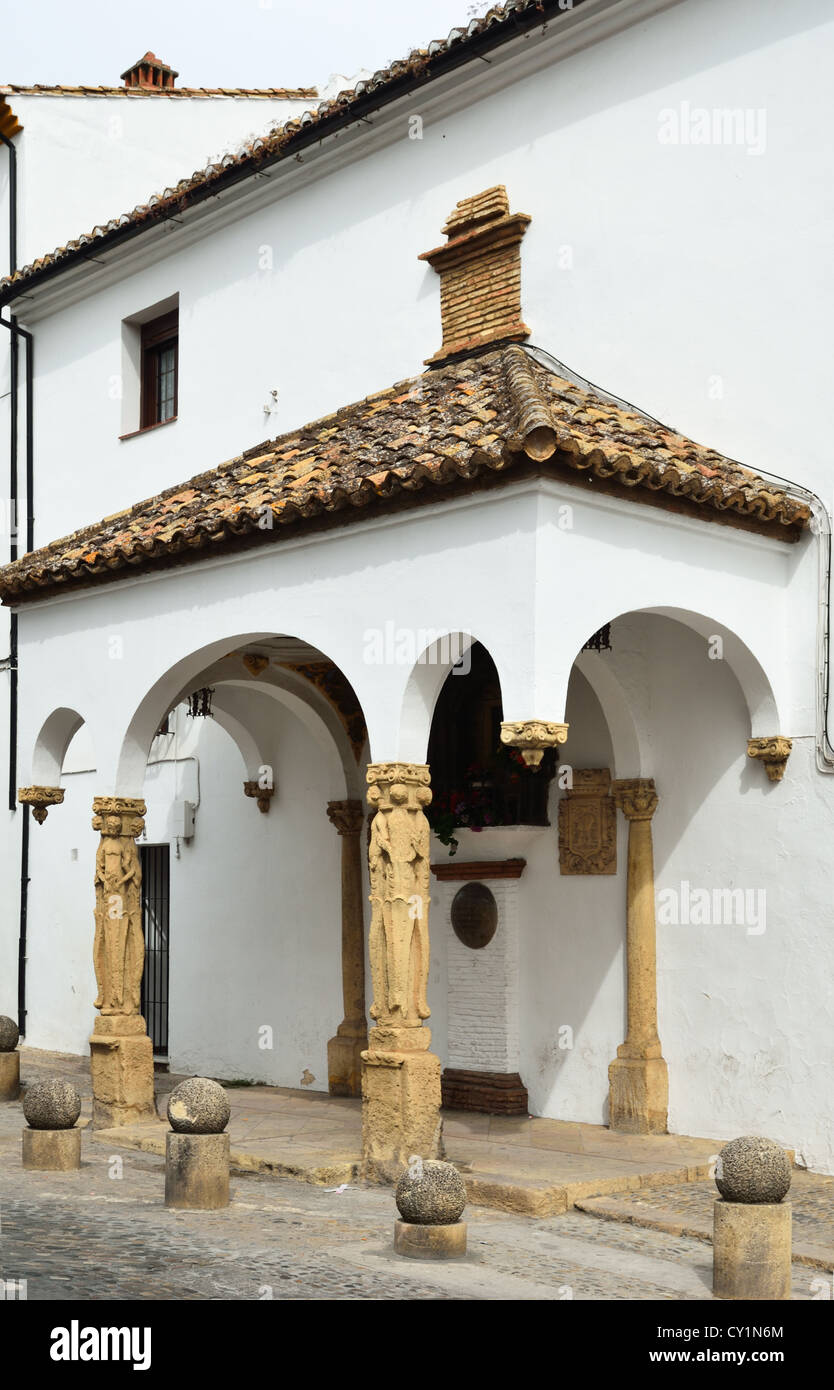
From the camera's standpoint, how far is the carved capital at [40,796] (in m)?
11.3

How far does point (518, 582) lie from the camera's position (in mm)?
7797

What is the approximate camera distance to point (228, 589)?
9.73 m

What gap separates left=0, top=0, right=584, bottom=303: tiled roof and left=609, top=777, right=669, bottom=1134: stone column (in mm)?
5227

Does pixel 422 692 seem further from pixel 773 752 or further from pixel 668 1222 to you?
pixel 668 1222

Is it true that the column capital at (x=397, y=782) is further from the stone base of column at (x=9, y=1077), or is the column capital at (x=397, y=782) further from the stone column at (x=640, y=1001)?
the stone base of column at (x=9, y=1077)

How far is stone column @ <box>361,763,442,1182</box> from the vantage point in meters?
8.16

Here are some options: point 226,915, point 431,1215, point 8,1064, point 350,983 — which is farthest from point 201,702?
point 431,1215

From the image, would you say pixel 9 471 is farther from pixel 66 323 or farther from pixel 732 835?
pixel 732 835

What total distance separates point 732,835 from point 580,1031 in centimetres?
181

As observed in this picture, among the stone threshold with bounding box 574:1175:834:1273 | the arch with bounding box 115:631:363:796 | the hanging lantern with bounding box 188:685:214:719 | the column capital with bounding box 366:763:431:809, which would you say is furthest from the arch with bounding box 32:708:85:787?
the stone threshold with bounding box 574:1175:834:1273

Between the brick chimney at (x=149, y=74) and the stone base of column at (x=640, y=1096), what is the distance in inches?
536

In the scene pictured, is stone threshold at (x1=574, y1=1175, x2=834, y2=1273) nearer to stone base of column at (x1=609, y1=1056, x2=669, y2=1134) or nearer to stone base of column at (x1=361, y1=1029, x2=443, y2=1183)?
stone base of column at (x1=361, y1=1029, x2=443, y2=1183)
